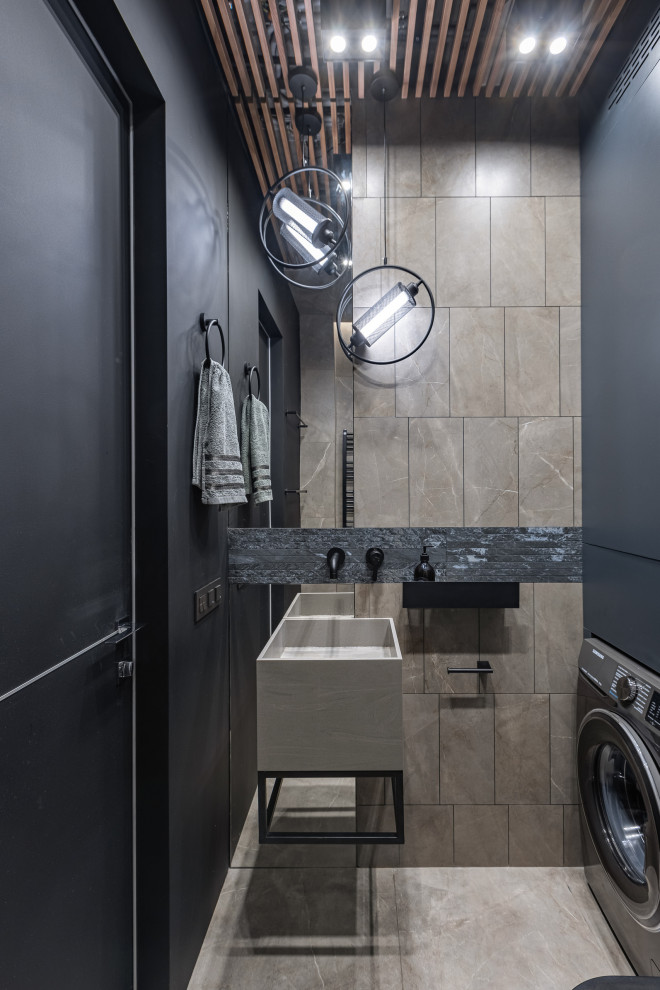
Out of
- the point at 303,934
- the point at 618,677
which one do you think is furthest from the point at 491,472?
the point at 303,934

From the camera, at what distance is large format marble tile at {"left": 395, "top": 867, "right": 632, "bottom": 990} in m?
1.55

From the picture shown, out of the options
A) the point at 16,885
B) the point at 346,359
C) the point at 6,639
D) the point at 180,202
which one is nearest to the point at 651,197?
the point at 346,359

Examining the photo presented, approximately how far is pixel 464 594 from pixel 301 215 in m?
1.46

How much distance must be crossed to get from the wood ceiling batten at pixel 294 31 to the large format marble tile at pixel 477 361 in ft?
3.14

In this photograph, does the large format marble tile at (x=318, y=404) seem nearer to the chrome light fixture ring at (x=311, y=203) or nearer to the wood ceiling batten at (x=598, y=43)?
the chrome light fixture ring at (x=311, y=203)

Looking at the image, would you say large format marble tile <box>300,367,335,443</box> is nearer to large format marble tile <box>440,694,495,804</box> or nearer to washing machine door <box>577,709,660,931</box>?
large format marble tile <box>440,694,495,804</box>

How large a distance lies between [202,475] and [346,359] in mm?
752

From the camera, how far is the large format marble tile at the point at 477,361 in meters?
1.98

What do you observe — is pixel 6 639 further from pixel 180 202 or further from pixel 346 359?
pixel 346 359

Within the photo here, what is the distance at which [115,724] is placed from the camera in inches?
49.1

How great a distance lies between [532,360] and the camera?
1975 millimetres

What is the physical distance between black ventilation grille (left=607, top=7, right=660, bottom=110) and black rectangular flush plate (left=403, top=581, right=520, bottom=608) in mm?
1626

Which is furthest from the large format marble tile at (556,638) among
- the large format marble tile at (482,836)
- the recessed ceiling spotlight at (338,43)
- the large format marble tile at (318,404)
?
the recessed ceiling spotlight at (338,43)

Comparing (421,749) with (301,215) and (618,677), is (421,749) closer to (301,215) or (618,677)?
(618,677)
